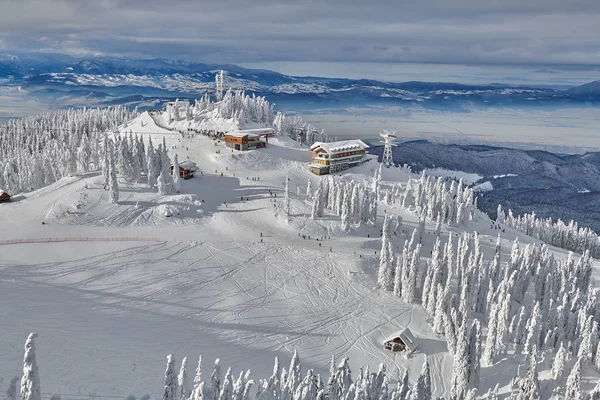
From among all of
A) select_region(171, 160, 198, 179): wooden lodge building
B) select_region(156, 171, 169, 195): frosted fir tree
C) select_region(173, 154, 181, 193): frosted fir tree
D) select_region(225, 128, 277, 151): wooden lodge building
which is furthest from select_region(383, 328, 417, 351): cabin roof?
select_region(225, 128, 277, 151): wooden lodge building

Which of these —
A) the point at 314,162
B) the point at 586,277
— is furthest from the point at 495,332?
the point at 314,162

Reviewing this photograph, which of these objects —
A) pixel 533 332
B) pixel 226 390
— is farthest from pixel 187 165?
pixel 226 390

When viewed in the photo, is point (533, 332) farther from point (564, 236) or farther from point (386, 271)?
point (564, 236)

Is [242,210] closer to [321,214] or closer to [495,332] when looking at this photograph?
[321,214]

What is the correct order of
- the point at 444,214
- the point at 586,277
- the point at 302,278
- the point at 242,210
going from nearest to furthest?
the point at 302,278 < the point at 586,277 < the point at 242,210 < the point at 444,214

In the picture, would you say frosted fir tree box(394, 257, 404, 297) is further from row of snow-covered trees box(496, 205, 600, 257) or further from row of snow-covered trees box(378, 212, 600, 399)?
row of snow-covered trees box(496, 205, 600, 257)

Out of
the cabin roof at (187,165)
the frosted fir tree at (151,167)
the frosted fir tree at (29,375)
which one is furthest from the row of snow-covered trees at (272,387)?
the cabin roof at (187,165)

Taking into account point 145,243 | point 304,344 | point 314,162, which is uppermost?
point 314,162
